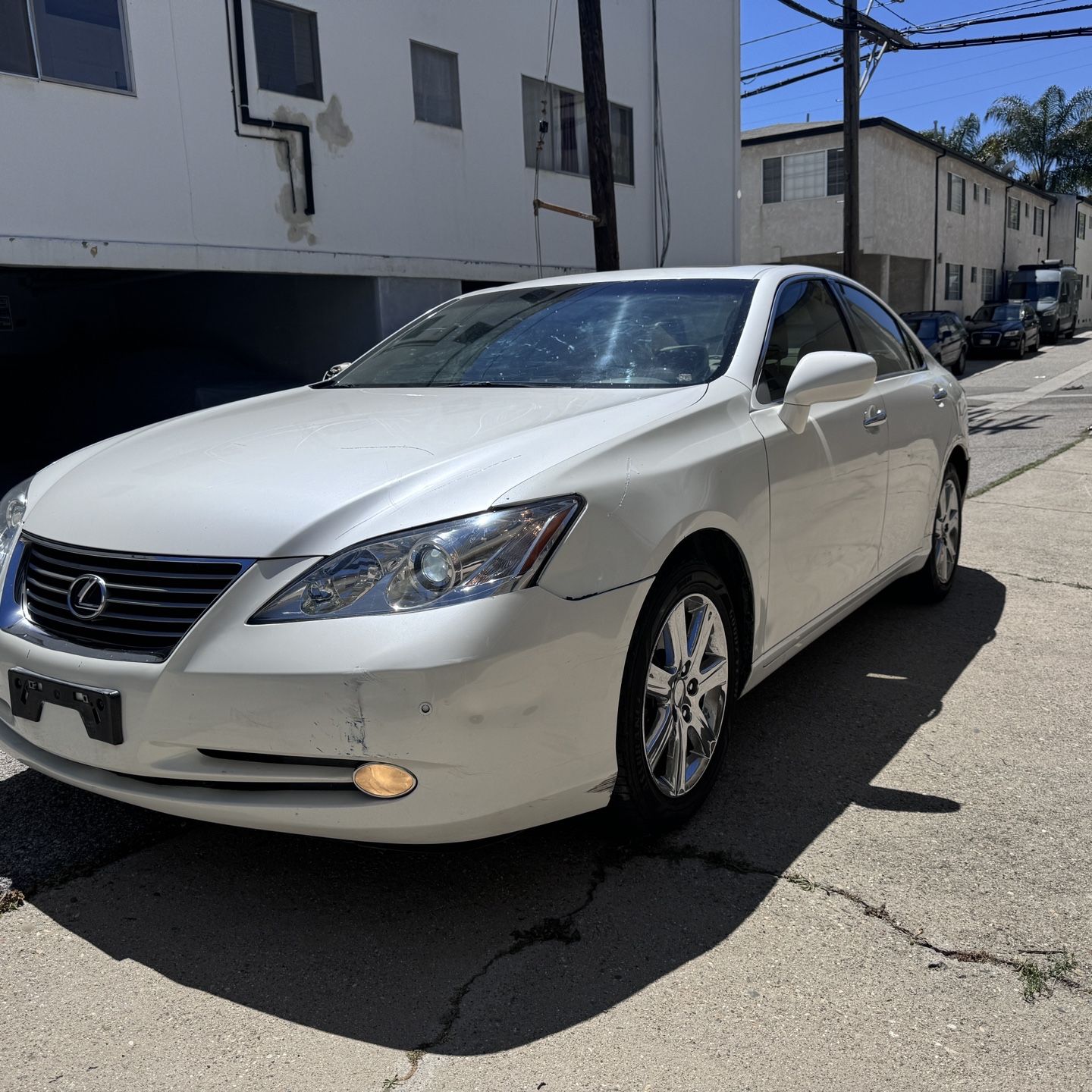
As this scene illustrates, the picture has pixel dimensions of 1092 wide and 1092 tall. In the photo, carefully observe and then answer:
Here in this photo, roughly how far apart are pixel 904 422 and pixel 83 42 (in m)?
8.97

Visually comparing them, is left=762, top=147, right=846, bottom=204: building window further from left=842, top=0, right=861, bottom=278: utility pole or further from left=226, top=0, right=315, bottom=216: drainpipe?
left=226, top=0, right=315, bottom=216: drainpipe

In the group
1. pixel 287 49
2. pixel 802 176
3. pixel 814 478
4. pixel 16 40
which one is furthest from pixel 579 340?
pixel 802 176

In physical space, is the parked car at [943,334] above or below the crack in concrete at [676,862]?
above

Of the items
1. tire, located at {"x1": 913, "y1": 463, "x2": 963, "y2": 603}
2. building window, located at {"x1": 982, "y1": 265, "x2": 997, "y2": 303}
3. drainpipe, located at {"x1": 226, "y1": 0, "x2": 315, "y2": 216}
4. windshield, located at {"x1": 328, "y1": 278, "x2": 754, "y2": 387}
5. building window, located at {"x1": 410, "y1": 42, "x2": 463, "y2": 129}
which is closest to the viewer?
windshield, located at {"x1": 328, "y1": 278, "x2": 754, "y2": 387}

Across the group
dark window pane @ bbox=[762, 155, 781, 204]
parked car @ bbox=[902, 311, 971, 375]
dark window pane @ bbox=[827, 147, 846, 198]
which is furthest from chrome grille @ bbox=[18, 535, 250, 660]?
dark window pane @ bbox=[762, 155, 781, 204]

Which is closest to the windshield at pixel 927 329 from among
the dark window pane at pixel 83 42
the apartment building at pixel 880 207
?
the apartment building at pixel 880 207

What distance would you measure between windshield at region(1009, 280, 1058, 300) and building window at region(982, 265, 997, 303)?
1.34m

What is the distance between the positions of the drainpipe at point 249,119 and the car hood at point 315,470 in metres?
9.03

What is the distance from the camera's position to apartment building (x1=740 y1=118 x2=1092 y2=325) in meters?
31.1

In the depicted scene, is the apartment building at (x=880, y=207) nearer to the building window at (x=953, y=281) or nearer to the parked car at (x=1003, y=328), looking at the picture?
the building window at (x=953, y=281)

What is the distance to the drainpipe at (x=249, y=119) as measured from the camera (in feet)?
36.2

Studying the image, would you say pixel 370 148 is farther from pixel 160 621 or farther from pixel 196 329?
pixel 160 621

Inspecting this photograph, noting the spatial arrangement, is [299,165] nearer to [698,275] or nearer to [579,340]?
[698,275]

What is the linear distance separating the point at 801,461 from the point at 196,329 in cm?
1315
